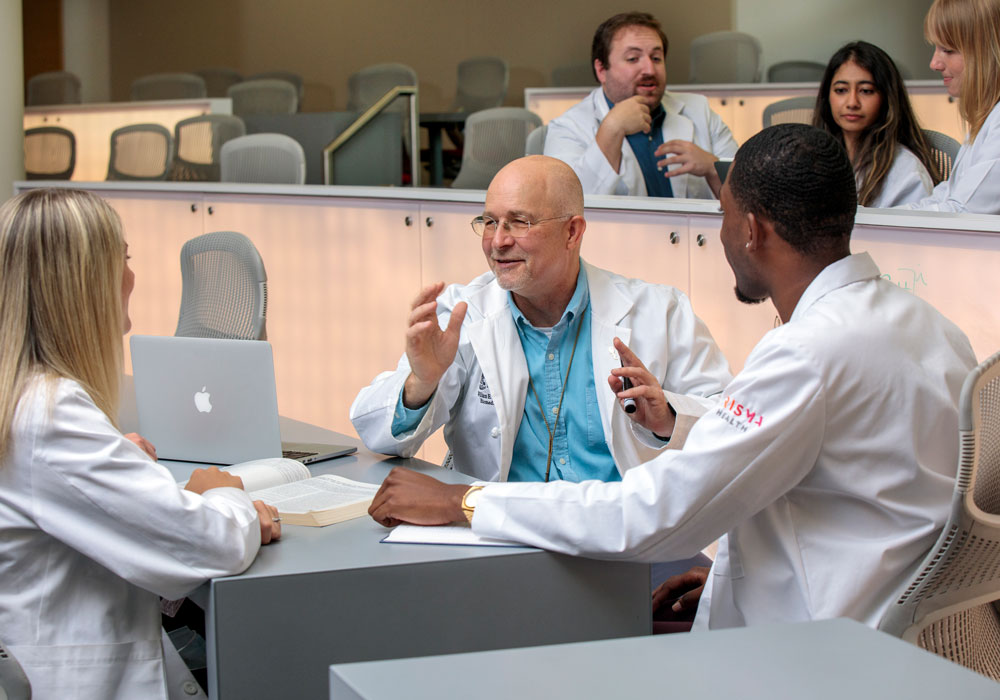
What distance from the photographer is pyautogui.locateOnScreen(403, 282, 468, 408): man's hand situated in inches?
74.7

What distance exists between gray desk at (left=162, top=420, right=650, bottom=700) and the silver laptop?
45 cm

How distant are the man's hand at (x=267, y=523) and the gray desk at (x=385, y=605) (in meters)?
0.02

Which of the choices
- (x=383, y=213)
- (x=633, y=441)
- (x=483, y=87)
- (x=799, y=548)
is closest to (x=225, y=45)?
(x=483, y=87)

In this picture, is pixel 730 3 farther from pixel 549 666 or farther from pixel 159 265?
pixel 549 666

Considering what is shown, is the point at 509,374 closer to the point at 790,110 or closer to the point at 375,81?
the point at 790,110

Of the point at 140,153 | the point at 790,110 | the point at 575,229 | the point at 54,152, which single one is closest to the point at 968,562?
the point at 575,229

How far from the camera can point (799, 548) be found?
4.61 feet

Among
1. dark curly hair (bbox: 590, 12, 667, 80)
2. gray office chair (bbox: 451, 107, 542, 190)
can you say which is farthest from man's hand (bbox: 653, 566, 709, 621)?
gray office chair (bbox: 451, 107, 542, 190)

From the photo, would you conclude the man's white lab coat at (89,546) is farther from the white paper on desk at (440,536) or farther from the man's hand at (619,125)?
the man's hand at (619,125)

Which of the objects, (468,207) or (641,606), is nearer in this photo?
(641,606)

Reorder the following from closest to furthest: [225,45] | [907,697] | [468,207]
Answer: [907,697], [468,207], [225,45]

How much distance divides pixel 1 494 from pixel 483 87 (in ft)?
28.0

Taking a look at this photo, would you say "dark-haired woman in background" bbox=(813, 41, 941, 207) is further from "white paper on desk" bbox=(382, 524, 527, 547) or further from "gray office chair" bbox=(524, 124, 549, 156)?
"white paper on desk" bbox=(382, 524, 527, 547)

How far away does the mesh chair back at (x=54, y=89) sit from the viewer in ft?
34.1
